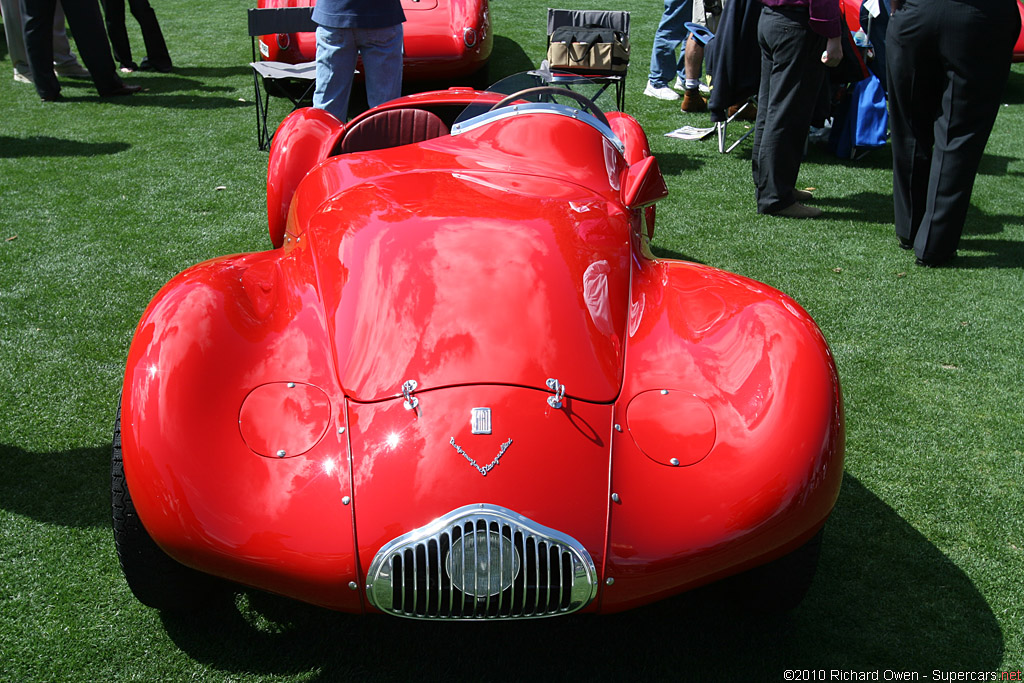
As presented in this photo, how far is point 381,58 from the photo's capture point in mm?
5664

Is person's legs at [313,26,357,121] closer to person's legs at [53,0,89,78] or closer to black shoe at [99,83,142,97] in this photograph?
black shoe at [99,83,142,97]

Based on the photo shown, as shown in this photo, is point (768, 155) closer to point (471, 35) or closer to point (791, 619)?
point (471, 35)

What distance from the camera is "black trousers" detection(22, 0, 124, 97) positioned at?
7.46 meters

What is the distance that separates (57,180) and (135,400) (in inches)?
176

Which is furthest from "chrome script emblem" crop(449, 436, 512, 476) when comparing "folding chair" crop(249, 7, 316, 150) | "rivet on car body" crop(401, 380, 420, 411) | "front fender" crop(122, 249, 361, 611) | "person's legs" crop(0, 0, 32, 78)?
"person's legs" crop(0, 0, 32, 78)

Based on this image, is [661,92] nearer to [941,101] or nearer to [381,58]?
[381,58]

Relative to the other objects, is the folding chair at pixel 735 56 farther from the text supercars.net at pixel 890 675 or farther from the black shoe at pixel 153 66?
the black shoe at pixel 153 66

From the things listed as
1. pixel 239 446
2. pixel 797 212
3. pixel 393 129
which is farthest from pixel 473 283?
pixel 797 212

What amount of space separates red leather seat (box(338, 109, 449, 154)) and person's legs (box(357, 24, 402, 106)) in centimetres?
175

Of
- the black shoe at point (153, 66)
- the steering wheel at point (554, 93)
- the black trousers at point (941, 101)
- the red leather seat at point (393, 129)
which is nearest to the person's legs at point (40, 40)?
the black shoe at point (153, 66)

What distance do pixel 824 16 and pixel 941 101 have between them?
817 millimetres

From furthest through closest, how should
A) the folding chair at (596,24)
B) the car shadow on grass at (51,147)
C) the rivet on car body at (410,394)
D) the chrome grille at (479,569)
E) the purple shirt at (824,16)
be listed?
1. the folding chair at (596,24)
2. the car shadow on grass at (51,147)
3. the purple shirt at (824,16)
4. the rivet on car body at (410,394)
5. the chrome grille at (479,569)

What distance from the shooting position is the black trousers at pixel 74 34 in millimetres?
7461

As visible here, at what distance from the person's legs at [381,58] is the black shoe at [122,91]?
11.1ft
